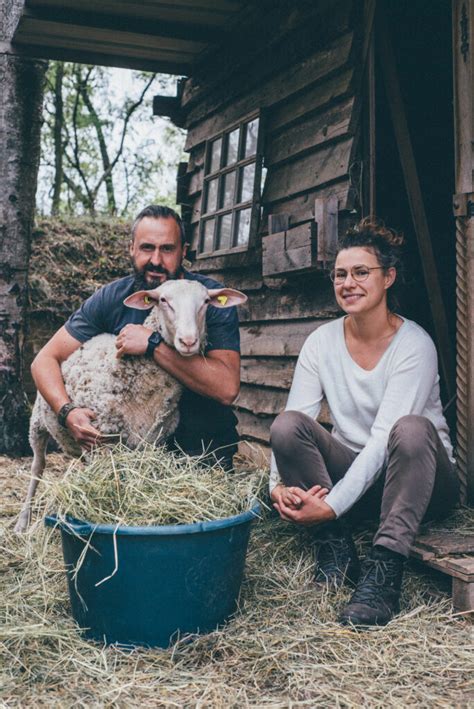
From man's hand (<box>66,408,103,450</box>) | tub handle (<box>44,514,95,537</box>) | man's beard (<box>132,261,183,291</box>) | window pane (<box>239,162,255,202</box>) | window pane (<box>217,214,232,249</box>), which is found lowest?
tub handle (<box>44,514,95,537</box>)

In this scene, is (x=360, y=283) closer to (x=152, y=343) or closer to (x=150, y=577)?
(x=152, y=343)

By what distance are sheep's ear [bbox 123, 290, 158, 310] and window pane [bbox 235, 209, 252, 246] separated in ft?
7.54

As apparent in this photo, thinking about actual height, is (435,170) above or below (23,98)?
below

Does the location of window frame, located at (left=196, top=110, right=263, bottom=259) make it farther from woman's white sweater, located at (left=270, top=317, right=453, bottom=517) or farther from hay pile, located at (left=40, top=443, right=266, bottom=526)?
hay pile, located at (left=40, top=443, right=266, bottom=526)

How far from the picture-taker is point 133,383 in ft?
13.1

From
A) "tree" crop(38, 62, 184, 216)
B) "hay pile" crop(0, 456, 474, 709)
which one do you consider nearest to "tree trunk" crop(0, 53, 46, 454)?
"hay pile" crop(0, 456, 474, 709)

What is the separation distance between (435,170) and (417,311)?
1.10 m

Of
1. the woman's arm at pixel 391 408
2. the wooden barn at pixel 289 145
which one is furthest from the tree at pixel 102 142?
the woman's arm at pixel 391 408

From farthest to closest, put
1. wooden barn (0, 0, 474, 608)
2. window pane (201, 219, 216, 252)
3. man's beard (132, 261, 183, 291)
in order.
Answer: window pane (201, 219, 216, 252), wooden barn (0, 0, 474, 608), man's beard (132, 261, 183, 291)

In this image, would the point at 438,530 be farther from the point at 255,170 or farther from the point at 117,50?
the point at 117,50

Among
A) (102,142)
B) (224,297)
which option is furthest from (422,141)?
(102,142)

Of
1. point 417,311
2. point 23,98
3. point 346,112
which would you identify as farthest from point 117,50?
point 417,311

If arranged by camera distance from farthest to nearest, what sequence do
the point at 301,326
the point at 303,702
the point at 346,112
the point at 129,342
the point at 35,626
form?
the point at 301,326, the point at 346,112, the point at 129,342, the point at 35,626, the point at 303,702

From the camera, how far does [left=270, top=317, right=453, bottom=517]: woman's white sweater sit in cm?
342
